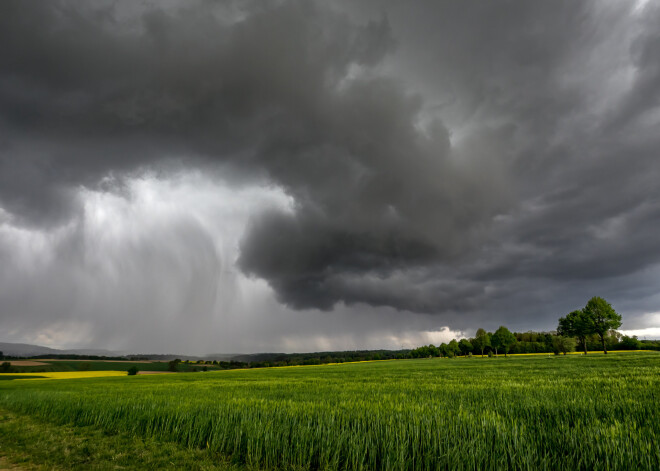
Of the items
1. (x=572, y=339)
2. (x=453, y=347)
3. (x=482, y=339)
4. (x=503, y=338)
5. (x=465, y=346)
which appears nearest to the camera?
(x=572, y=339)

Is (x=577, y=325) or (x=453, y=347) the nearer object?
(x=577, y=325)

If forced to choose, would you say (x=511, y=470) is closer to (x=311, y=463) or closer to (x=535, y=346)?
(x=311, y=463)

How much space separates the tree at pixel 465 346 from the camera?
161500 millimetres

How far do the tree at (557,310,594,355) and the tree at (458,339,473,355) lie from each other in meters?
65.0

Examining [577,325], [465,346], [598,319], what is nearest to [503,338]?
[577,325]

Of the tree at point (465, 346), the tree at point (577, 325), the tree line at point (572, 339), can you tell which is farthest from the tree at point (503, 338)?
the tree at point (465, 346)

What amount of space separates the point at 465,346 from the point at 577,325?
90663mm

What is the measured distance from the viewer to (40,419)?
575 inches

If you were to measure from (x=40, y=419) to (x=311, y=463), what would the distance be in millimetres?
16287

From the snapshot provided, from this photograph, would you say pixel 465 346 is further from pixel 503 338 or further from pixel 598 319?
pixel 598 319

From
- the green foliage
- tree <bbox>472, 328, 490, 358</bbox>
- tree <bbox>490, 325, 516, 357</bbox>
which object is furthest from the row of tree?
the green foliage

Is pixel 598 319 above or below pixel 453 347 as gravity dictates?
above

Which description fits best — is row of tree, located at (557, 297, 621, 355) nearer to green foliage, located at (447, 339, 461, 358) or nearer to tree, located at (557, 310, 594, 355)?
tree, located at (557, 310, 594, 355)

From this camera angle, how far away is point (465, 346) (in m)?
164
